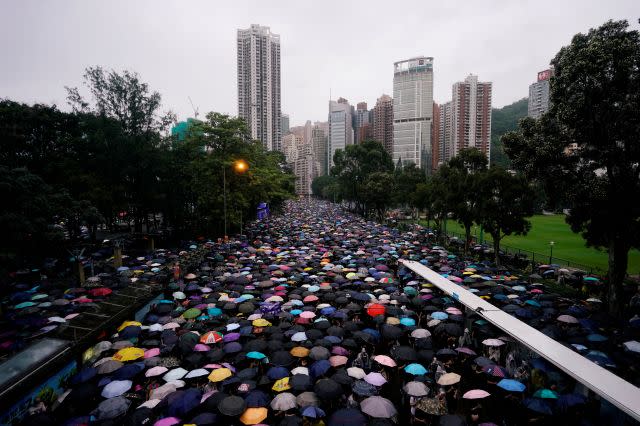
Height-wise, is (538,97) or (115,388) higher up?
(538,97)

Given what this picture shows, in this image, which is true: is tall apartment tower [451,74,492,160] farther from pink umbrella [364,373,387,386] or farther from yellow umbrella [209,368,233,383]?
yellow umbrella [209,368,233,383]

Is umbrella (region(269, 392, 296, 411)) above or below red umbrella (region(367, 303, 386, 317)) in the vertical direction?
below

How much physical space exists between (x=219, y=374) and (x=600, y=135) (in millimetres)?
16425

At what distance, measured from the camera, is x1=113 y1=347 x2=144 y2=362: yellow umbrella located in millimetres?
10172

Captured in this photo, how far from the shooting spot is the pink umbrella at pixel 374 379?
888 centimetres

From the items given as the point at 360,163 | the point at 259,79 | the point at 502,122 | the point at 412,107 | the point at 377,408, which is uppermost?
the point at 259,79

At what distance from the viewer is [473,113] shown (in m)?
120

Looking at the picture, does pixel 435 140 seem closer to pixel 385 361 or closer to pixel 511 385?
pixel 385 361

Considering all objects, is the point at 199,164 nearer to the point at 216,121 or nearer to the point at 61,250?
the point at 216,121

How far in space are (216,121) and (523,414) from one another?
30.1m

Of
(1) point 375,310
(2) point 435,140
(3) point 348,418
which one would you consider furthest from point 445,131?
(3) point 348,418

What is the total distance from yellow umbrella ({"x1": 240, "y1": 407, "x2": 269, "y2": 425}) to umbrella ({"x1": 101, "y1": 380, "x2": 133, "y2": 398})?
3.26 metres

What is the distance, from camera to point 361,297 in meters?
15.2

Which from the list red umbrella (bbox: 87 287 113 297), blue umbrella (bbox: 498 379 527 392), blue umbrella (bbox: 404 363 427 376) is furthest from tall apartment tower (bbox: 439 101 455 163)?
blue umbrella (bbox: 498 379 527 392)
